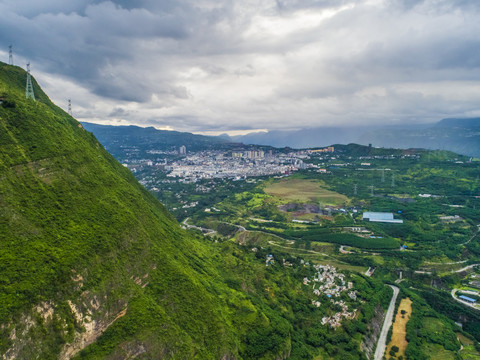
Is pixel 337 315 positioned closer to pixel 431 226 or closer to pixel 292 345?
pixel 292 345

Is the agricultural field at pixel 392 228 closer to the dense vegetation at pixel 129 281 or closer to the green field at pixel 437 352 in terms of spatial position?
the green field at pixel 437 352

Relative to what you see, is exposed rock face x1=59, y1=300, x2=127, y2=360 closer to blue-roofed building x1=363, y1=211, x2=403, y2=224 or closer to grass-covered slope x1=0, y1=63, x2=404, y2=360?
grass-covered slope x1=0, y1=63, x2=404, y2=360

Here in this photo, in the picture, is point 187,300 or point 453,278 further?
point 453,278

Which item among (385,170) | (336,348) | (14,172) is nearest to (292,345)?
(336,348)

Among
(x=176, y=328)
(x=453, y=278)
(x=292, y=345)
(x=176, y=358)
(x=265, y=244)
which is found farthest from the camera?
(x=265, y=244)

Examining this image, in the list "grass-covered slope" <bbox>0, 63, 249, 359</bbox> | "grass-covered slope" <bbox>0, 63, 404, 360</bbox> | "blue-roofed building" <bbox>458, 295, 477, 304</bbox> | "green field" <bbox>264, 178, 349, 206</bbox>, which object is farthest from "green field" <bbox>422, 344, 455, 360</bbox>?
"green field" <bbox>264, 178, 349, 206</bbox>

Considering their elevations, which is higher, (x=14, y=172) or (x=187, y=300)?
(x=14, y=172)

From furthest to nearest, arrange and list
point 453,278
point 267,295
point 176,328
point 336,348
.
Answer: point 453,278 < point 267,295 < point 336,348 < point 176,328

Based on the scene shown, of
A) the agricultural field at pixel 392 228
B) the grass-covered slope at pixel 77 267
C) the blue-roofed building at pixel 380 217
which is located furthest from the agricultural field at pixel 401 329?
the blue-roofed building at pixel 380 217
